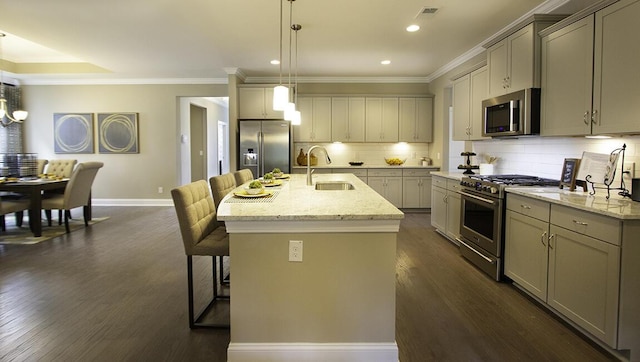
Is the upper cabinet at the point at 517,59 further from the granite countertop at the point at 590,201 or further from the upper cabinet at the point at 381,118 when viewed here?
the upper cabinet at the point at 381,118

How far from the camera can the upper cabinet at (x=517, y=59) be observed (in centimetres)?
337

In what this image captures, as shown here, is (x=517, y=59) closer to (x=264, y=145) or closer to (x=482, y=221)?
(x=482, y=221)

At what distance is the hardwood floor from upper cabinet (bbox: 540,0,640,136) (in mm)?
1462

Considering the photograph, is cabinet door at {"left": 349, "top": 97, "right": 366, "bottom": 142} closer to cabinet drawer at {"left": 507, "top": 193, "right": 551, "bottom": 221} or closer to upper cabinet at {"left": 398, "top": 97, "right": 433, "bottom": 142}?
upper cabinet at {"left": 398, "top": 97, "right": 433, "bottom": 142}

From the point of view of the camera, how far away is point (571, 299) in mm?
2506

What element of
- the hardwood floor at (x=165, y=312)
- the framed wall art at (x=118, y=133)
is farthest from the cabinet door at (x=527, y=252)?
the framed wall art at (x=118, y=133)

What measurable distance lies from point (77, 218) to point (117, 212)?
2.23ft

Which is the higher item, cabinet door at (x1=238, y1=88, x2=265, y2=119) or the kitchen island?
cabinet door at (x1=238, y1=88, x2=265, y2=119)

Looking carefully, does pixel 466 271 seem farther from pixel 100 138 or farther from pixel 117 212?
pixel 100 138

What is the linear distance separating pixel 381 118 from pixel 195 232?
5.27 metres

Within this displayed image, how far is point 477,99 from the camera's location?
4609 millimetres

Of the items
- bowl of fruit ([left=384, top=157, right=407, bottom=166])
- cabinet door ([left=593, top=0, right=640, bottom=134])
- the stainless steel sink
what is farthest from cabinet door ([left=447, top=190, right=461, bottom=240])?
bowl of fruit ([left=384, top=157, right=407, bottom=166])

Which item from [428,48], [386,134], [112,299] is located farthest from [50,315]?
[386,134]

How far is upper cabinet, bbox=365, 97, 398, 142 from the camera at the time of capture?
716 centimetres
